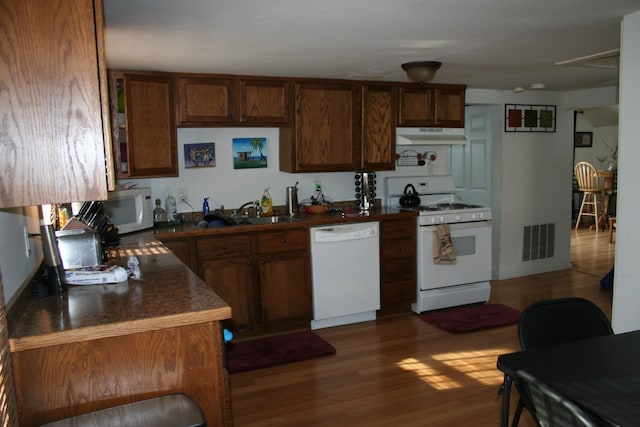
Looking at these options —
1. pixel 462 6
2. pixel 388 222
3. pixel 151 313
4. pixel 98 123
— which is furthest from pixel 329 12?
pixel 388 222

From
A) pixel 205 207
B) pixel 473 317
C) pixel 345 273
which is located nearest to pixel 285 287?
pixel 345 273

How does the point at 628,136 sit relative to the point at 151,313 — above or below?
above

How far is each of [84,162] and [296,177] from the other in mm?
3403

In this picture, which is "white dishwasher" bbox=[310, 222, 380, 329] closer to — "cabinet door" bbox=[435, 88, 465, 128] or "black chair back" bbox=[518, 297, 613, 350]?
"cabinet door" bbox=[435, 88, 465, 128]

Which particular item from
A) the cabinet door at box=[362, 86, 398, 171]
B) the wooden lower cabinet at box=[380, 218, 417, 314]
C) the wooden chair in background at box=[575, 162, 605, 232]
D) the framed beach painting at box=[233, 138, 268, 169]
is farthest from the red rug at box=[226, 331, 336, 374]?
the wooden chair in background at box=[575, 162, 605, 232]

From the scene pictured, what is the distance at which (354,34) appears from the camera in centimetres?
297

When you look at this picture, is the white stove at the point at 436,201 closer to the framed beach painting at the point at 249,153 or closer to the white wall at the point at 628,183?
the framed beach painting at the point at 249,153

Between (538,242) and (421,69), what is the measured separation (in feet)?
10.6

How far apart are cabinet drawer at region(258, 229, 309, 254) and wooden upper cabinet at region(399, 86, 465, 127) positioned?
1541 mm

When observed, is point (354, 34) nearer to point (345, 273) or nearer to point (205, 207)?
point (345, 273)

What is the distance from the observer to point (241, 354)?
384cm

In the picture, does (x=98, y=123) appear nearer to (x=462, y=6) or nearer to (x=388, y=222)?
(x=462, y=6)

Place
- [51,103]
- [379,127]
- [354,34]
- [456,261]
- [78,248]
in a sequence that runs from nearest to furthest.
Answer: [51,103] < [78,248] < [354,34] < [456,261] < [379,127]

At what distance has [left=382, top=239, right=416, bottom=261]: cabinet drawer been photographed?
4.61 meters
